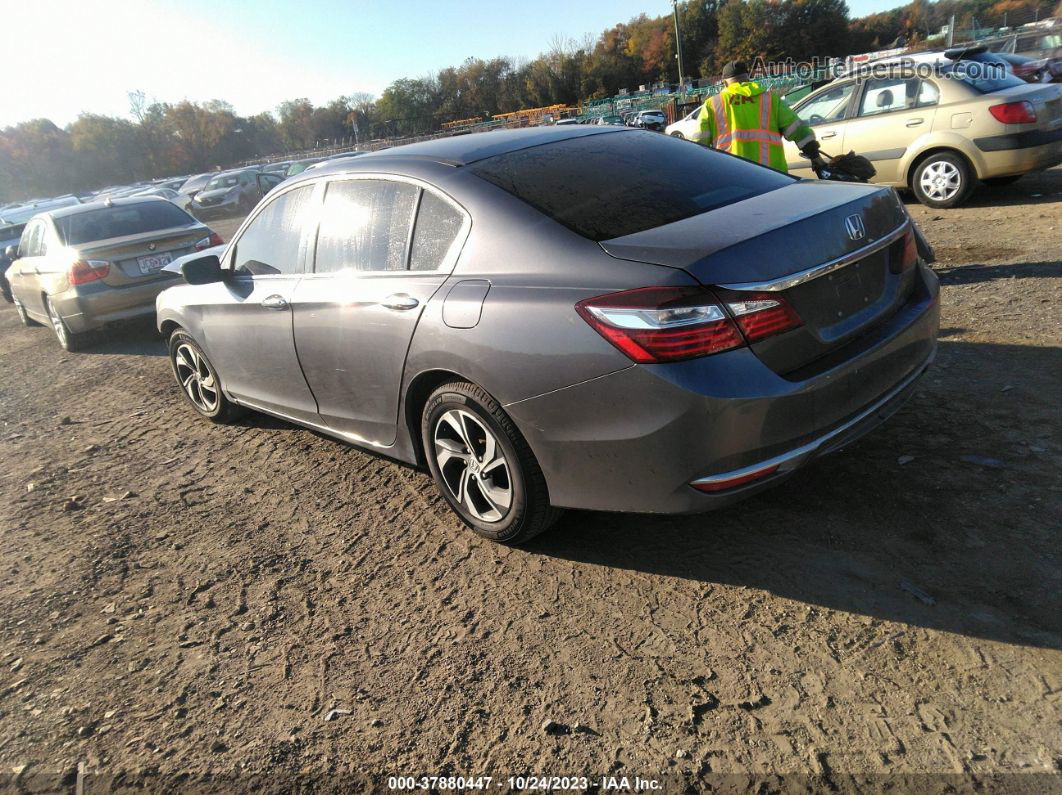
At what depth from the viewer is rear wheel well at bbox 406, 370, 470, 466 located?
3189mm

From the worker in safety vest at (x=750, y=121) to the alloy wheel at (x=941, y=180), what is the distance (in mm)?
3468

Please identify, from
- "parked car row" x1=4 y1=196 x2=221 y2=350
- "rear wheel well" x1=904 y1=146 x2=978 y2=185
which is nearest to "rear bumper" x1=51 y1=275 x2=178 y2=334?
"parked car row" x1=4 y1=196 x2=221 y2=350

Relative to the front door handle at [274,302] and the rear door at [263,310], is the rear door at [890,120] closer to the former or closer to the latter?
the rear door at [263,310]

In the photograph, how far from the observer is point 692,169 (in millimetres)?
3504

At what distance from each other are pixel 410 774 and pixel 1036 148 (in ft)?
29.4

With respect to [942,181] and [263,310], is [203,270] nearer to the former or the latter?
[263,310]

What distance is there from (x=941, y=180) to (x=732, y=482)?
782 cm

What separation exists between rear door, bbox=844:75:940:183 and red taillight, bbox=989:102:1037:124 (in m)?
0.70

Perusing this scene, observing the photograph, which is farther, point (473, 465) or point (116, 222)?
point (116, 222)

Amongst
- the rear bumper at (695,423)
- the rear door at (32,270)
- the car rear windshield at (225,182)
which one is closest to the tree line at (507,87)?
the car rear windshield at (225,182)

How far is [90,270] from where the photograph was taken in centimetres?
823

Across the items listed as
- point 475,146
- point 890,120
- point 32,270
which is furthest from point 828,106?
point 32,270

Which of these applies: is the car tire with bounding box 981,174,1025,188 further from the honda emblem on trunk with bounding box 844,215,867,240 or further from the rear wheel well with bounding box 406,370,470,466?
the rear wheel well with bounding box 406,370,470,466

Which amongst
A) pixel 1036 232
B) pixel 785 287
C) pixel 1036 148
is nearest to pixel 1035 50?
pixel 1036 148
